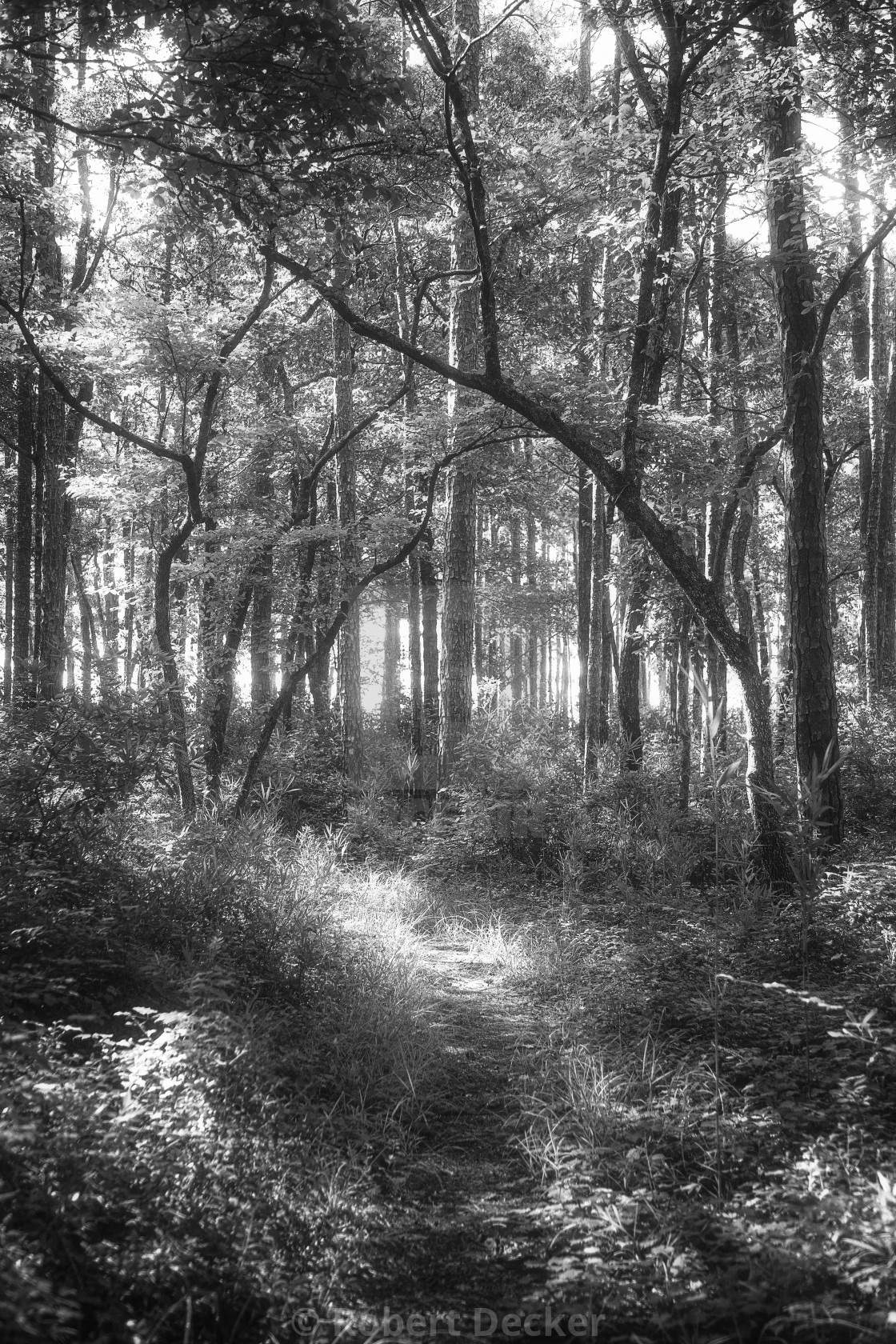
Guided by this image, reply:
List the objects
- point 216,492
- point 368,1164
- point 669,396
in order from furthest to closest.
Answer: point 669,396 < point 216,492 < point 368,1164

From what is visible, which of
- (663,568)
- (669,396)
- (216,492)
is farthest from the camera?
(669,396)

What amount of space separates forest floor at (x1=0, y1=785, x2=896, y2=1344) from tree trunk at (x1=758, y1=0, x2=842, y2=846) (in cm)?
165

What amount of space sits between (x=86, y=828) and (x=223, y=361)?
5417 millimetres

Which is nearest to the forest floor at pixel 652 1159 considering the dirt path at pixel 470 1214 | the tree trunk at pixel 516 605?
the dirt path at pixel 470 1214

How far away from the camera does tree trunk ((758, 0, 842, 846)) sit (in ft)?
24.6

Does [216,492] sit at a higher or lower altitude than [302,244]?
lower

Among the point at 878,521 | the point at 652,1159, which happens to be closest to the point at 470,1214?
the point at 652,1159

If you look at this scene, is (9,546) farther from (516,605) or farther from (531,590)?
(531,590)

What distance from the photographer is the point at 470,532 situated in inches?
435

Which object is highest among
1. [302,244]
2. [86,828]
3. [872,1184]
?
[302,244]

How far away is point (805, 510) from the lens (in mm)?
7660

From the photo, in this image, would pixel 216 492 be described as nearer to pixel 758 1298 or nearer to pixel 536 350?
pixel 536 350

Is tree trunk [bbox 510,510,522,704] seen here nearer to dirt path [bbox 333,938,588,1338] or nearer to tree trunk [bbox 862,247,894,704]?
tree trunk [bbox 862,247,894,704]

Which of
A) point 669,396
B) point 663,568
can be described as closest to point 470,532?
point 663,568
